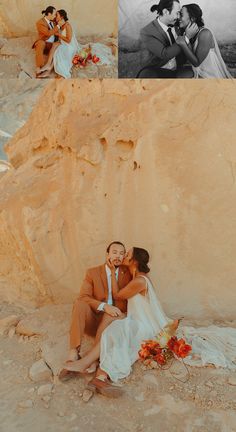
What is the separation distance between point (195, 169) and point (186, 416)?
203 centimetres

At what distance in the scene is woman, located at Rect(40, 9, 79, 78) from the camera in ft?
23.6

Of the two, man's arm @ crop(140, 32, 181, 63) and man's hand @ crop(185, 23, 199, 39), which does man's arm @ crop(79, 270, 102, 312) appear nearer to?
man's arm @ crop(140, 32, 181, 63)

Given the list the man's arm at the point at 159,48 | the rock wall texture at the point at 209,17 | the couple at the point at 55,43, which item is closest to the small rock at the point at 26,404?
the man's arm at the point at 159,48

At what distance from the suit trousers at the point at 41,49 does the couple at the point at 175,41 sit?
6.11 feet

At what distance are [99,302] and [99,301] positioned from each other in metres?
0.02

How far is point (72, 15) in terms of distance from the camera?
28.6 ft

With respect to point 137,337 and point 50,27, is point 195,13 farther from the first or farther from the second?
point 137,337

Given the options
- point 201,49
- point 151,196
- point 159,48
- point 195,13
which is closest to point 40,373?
point 151,196

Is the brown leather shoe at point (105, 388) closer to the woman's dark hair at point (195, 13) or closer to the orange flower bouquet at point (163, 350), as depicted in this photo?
the orange flower bouquet at point (163, 350)

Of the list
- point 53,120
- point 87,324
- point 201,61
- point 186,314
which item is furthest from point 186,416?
point 201,61

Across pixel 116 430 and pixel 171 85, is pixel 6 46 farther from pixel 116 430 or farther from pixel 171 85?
pixel 116 430

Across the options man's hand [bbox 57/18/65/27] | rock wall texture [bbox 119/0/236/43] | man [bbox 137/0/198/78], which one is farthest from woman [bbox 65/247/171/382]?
man's hand [bbox 57/18/65/27]

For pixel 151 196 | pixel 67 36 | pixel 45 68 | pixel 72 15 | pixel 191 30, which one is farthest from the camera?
pixel 72 15

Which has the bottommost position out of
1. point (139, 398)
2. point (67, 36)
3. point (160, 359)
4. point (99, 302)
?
point (139, 398)
